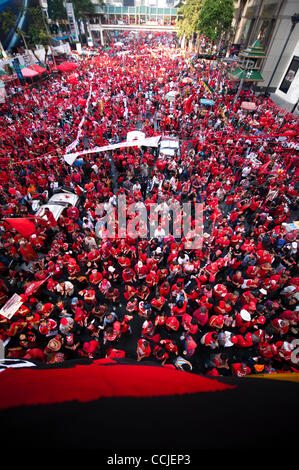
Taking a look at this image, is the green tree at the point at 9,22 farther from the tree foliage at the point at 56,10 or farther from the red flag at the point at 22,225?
the red flag at the point at 22,225

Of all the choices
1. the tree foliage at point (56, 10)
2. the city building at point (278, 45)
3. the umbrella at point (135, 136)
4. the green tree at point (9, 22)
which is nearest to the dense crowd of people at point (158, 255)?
the umbrella at point (135, 136)

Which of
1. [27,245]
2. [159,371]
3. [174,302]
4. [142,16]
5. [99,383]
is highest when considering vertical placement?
[99,383]

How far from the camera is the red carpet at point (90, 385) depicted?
1.85m

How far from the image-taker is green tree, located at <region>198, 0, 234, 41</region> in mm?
27125

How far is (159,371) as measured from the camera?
7.69ft

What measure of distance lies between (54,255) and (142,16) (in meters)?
118

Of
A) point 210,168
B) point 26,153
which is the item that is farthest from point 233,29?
point 26,153

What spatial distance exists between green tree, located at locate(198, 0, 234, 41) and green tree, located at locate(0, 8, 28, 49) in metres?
25.1

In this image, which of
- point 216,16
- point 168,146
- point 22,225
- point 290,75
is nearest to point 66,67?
point 216,16

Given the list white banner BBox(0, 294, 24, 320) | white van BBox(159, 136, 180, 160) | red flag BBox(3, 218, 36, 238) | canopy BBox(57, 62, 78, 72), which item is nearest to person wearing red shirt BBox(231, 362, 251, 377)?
white banner BBox(0, 294, 24, 320)

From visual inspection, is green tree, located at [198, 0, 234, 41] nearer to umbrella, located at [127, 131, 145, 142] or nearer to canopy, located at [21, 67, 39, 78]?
canopy, located at [21, 67, 39, 78]

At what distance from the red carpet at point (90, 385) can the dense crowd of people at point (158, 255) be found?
344 centimetres

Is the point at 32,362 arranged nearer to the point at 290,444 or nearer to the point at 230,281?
the point at 290,444

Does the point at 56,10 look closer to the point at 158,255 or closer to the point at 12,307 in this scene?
the point at 158,255
